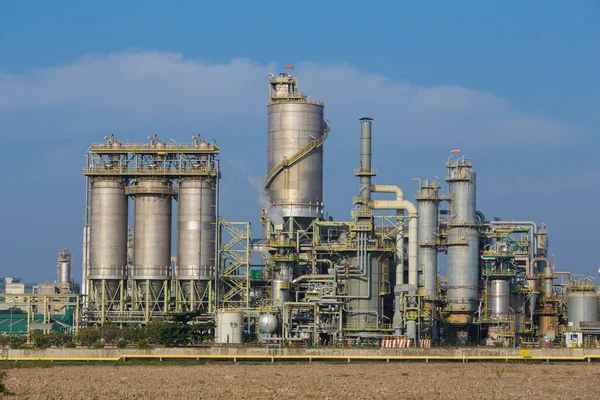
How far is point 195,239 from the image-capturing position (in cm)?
12838

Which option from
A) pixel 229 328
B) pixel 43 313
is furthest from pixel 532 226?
pixel 43 313

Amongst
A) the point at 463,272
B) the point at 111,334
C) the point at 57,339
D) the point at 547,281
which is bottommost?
the point at 57,339

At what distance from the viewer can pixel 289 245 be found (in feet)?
403

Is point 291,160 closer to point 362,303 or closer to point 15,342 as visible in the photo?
point 362,303

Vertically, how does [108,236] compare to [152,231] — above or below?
below

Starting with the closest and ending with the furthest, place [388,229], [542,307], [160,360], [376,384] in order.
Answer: [376,384]
[160,360]
[388,229]
[542,307]

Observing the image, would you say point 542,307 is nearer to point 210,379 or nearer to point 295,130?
point 295,130

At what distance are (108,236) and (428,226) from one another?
33958 millimetres

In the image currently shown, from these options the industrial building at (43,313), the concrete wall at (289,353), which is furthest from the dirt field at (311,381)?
the industrial building at (43,313)

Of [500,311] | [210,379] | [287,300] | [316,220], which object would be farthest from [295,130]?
[210,379]

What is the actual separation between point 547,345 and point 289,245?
2701 centimetres

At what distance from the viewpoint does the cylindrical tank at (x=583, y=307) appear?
12794cm

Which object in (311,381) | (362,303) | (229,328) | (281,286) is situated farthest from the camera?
(281,286)

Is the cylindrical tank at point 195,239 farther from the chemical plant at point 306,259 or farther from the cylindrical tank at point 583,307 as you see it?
the cylindrical tank at point 583,307
